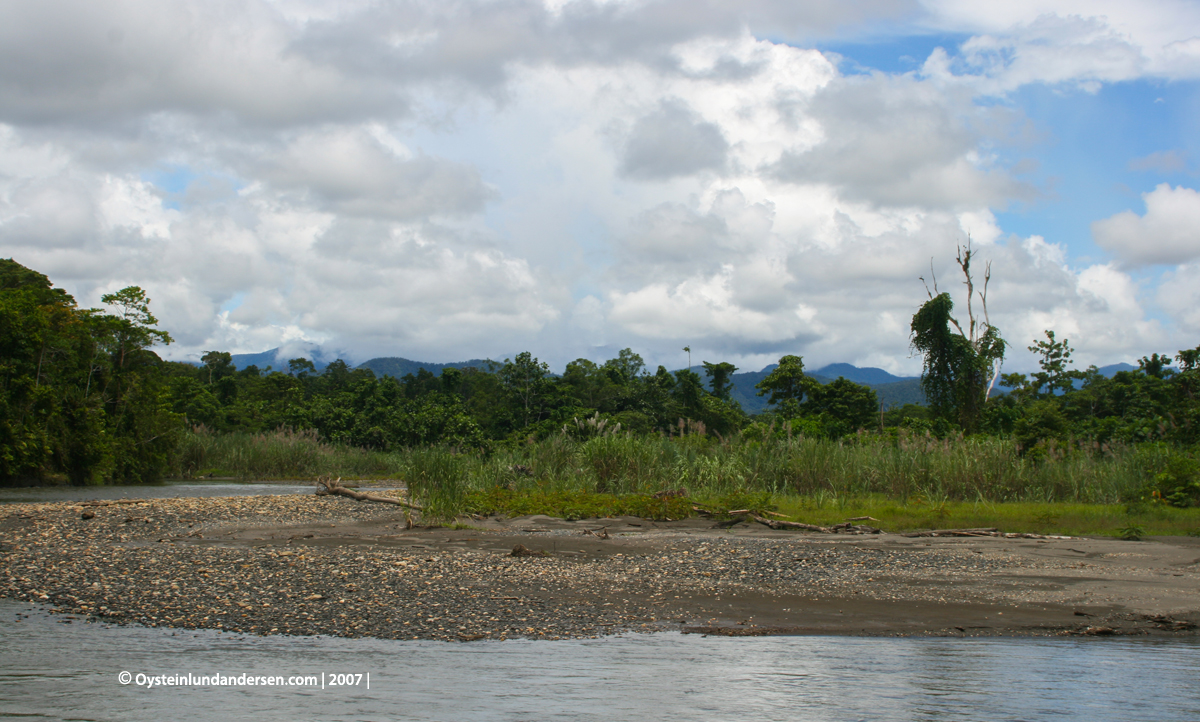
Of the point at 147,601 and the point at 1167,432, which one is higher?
the point at 1167,432

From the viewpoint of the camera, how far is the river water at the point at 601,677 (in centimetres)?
519

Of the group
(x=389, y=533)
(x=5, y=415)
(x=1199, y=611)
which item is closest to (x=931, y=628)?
(x=1199, y=611)

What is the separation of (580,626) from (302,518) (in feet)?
33.2

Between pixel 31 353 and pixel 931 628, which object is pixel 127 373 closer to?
pixel 31 353

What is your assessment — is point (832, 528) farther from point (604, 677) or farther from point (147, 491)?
point (147, 491)

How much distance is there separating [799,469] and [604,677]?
13136 millimetres

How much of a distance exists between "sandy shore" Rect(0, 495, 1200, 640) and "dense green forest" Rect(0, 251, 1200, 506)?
5151mm

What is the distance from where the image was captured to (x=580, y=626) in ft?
25.2

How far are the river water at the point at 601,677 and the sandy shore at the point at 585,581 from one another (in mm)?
560

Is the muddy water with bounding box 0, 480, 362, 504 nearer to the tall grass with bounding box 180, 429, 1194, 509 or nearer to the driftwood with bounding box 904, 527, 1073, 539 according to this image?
the tall grass with bounding box 180, 429, 1194, 509

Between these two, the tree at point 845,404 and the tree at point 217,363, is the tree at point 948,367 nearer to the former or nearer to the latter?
the tree at point 845,404

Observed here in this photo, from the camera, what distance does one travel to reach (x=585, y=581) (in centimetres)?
971

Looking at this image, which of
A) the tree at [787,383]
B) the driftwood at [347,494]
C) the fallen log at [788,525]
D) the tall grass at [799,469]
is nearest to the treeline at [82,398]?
the driftwood at [347,494]

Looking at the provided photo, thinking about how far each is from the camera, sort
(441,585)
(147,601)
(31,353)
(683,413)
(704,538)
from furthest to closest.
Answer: (683,413)
(31,353)
(704,538)
(441,585)
(147,601)
